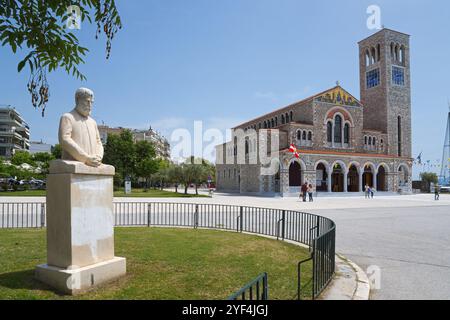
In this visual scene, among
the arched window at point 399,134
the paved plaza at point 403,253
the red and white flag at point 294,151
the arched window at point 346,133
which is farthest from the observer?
the arched window at point 399,134

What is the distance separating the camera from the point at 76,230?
16.7 ft

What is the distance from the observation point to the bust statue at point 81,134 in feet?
17.3

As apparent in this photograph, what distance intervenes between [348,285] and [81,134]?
5320 mm

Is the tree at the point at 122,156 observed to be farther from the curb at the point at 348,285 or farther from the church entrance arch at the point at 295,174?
the curb at the point at 348,285

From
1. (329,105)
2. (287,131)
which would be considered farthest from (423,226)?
(329,105)

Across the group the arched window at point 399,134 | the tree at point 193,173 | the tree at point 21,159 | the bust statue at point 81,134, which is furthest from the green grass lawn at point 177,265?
the tree at point 21,159

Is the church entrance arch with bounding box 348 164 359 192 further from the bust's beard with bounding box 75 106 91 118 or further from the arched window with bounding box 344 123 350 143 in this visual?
the bust's beard with bounding box 75 106 91 118

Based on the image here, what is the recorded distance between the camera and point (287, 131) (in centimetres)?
4256

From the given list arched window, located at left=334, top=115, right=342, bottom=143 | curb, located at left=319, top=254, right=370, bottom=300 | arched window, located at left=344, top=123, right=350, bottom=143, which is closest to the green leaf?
curb, located at left=319, top=254, right=370, bottom=300

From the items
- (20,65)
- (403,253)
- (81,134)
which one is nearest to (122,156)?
(403,253)

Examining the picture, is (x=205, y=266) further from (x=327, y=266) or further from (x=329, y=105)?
(x=329, y=105)

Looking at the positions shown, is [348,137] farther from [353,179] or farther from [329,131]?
[353,179]

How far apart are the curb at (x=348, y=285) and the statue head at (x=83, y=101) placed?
4968 millimetres
